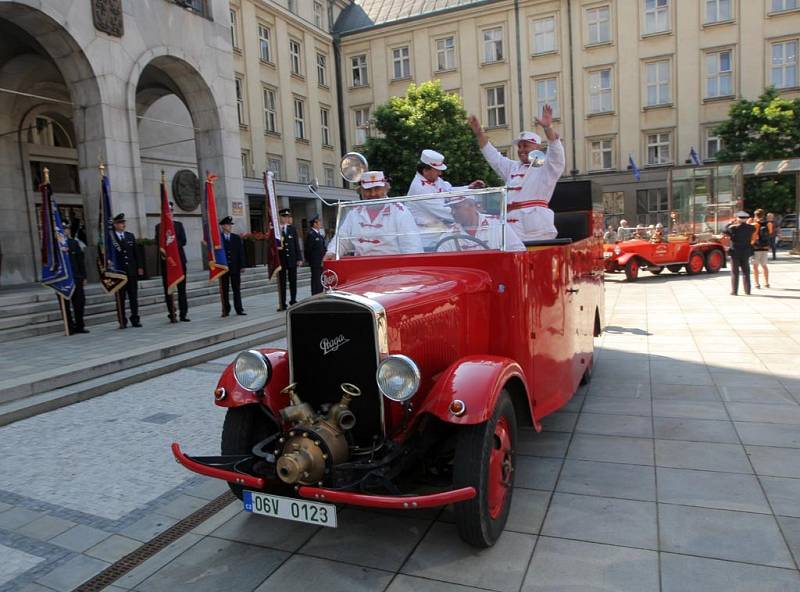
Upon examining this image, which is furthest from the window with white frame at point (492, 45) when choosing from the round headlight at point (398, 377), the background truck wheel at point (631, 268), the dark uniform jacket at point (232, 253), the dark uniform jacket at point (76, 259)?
A: the round headlight at point (398, 377)

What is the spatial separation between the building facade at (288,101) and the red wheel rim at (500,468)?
23917 millimetres

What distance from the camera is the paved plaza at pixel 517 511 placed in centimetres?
273

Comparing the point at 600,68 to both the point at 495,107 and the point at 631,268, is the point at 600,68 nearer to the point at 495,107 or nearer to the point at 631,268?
the point at 495,107

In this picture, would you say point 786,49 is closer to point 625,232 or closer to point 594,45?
point 594,45

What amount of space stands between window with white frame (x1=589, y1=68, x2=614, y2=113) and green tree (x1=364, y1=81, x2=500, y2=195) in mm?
9430

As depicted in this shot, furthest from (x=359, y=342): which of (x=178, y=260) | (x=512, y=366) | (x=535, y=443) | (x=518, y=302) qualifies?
(x=178, y=260)

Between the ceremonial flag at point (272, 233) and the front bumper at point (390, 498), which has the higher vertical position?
the ceremonial flag at point (272, 233)

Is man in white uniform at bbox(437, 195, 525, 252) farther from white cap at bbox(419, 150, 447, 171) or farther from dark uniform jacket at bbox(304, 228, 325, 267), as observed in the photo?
dark uniform jacket at bbox(304, 228, 325, 267)

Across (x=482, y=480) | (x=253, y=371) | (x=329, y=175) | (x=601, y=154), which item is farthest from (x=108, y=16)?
(x=601, y=154)

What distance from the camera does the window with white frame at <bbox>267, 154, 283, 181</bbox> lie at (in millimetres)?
28047

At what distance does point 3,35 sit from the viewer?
13344 millimetres

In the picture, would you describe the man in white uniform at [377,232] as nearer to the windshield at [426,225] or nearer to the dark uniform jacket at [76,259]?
the windshield at [426,225]

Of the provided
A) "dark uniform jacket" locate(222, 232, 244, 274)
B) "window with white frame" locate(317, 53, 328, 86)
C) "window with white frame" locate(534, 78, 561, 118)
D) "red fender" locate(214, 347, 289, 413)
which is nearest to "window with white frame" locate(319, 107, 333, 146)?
"window with white frame" locate(317, 53, 328, 86)

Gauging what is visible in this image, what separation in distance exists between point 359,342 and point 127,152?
1213cm
